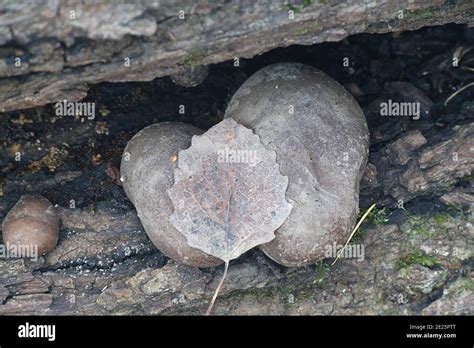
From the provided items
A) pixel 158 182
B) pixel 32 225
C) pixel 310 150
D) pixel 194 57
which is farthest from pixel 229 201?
pixel 32 225

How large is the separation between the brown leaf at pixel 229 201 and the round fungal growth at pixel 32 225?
1.17 m

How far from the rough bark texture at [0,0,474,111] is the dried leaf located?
0.82 meters

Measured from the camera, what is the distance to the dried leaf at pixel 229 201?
466 cm

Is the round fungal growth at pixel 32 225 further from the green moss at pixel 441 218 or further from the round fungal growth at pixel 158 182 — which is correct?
the green moss at pixel 441 218

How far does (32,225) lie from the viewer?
5.04 metres

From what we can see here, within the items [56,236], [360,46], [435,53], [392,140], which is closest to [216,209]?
[56,236]

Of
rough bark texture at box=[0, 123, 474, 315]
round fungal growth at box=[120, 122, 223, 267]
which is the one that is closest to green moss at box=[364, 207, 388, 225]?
rough bark texture at box=[0, 123, 474, 315]

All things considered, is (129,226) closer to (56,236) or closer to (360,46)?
(56,236)

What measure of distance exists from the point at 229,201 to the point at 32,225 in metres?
1.71

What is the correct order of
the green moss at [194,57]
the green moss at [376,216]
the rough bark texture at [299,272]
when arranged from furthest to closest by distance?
1. the green moss at [376,216]
2. the rough bark texture at [299,272]
3. the green moss at [194,57]

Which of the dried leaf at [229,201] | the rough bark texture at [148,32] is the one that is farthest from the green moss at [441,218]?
the rough bark texture at [148,32]

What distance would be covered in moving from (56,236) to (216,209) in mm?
1541

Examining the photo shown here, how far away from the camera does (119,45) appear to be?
159 inches

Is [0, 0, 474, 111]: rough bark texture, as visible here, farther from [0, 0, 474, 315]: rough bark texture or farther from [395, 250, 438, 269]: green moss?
[395, 250, 438, 269]: green moss
